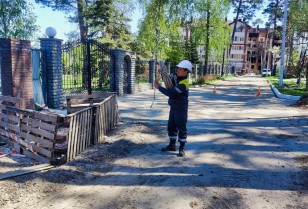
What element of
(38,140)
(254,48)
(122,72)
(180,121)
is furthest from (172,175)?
(254,48)

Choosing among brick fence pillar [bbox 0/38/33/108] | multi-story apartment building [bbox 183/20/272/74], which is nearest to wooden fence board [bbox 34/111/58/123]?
brick fence pillar [bbox 0/38/33/108]

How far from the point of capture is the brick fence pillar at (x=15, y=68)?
24.3 ft

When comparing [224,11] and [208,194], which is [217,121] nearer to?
[208,194]

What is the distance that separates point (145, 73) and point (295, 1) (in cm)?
1222

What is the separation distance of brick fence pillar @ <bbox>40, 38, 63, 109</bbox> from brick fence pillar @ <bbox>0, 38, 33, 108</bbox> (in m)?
2.86

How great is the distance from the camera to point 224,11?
31.7 metres

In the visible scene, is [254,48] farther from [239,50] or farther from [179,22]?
[179,22]

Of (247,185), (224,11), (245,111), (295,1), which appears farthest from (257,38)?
(247,185)

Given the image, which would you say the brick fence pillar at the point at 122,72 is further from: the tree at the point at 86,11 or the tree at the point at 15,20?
the tree at the point at 15,20

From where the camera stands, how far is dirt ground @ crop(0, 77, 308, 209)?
392 cm

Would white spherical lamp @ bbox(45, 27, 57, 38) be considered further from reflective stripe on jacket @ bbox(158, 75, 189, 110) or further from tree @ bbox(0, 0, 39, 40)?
tree @ bbox(0, 0, 39, 40)

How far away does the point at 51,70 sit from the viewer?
35.2ft

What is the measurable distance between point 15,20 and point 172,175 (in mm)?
31338

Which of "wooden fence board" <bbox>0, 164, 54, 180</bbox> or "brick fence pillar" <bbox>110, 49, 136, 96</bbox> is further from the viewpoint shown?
"brick fence pillar" <bbox>110, 49, 136, 96</bbox>
